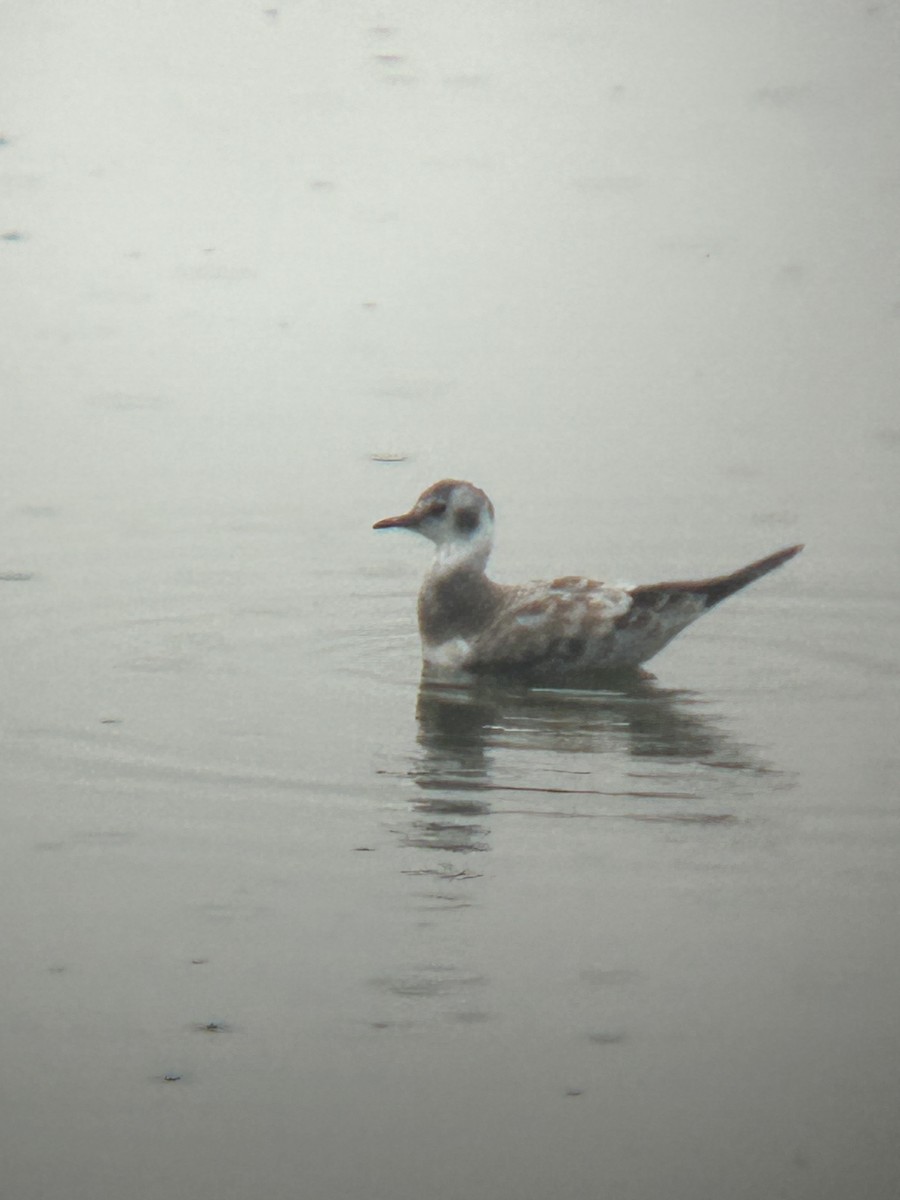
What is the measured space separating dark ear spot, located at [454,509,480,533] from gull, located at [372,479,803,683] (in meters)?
0.16

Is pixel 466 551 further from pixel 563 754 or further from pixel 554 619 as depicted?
pixel 563 754

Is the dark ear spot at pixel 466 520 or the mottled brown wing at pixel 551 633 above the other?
the dark ear spot at pixel 466 520

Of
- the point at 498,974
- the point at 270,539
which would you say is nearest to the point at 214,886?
the point at 498,974

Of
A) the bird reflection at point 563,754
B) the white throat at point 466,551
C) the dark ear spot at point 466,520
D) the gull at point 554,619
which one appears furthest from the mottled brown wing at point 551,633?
the dark ear spot at point 466,520

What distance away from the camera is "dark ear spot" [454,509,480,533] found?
8172 mm

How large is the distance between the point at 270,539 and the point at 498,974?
4474mm

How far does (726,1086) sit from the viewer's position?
4578 millimetres

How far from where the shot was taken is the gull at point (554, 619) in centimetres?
773

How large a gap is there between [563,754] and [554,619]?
108cm

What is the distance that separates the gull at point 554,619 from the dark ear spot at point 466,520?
0.53ft

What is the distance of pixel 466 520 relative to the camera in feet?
26.8

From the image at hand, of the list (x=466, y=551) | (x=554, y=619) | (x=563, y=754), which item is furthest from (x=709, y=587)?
(x=563, y=754)

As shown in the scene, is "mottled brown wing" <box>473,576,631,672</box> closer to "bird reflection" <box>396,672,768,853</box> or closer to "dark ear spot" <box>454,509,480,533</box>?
"bird reflection" <box>396,672,768,853</box>

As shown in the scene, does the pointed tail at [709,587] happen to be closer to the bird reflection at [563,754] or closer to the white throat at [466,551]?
the bird reflection at [563,754]
